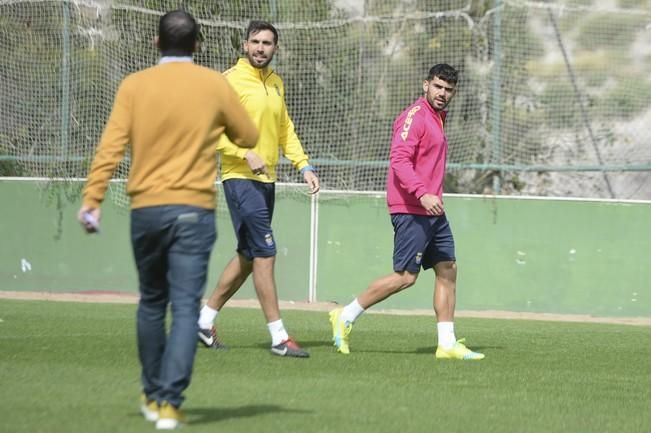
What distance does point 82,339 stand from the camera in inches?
380

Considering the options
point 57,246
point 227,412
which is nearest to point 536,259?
point 57,246

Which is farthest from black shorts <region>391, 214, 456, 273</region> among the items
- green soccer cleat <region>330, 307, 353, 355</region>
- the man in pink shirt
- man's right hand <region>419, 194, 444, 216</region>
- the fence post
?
the fence post

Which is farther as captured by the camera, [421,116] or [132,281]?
[132,281]

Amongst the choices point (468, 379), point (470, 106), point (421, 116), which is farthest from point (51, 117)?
point (468, 379)

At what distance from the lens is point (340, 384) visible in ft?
25.0

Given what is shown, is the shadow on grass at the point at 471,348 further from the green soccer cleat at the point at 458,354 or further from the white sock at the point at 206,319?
the white sock at the point at 206,319

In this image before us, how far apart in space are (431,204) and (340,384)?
→ 1.77 meters

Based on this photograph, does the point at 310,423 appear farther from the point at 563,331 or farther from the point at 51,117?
the point at 51,117

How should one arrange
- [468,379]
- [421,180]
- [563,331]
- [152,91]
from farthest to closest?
[563,331] < [421,180] < [468,379] < [152,91]

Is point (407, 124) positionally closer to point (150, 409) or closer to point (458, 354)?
point (458, 354)

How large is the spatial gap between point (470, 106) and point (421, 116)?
6.85 meters

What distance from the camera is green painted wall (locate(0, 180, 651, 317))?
15.0 m

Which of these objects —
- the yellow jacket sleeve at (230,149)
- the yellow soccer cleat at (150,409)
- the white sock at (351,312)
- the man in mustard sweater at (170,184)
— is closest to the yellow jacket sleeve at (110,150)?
the man in mustard sweater at (170,184)

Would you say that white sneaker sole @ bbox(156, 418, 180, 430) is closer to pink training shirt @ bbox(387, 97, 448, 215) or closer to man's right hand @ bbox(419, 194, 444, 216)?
man's right hand @ bbox(419, 194, 444, 216)
